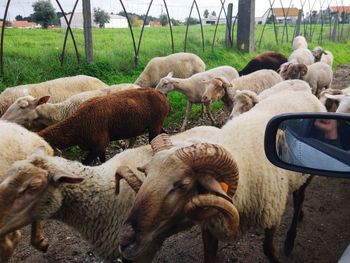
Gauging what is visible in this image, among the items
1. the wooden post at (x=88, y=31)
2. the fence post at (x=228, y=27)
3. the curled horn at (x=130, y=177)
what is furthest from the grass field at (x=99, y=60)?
the curled horn at (x=130, y=177)

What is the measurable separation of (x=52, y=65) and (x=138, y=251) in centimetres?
834

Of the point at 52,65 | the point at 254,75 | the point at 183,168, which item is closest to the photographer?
the point at 183,168

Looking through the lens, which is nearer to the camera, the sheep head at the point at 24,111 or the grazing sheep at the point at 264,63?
the sheep head at the point at 24,111

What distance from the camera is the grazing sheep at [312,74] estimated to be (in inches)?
360

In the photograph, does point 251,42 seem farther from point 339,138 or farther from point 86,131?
point 339,138

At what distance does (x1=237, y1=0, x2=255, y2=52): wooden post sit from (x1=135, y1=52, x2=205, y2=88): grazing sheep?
6250mm

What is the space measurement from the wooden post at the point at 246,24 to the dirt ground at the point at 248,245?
12.3 metres

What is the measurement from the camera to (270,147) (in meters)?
2.11

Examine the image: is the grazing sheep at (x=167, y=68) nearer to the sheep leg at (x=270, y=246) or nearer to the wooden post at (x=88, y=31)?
the wooden post at (x=88, y=31)

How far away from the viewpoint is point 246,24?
15.6 meters

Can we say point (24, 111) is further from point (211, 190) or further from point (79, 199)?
point (211, 190)

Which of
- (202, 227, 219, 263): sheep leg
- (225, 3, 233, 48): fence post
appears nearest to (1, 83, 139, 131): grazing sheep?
(202, 227, 219, 263): sheep leg

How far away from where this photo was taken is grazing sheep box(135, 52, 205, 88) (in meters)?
9.41

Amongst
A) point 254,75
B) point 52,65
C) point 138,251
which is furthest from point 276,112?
point 52,65
